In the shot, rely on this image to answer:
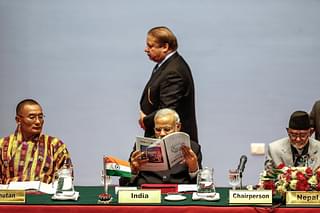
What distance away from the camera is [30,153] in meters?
3.72

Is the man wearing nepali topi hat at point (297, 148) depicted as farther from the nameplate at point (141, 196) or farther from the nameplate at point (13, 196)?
the nameplate at point (13, 196)

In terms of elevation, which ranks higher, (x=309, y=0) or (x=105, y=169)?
(x=309, y=0)

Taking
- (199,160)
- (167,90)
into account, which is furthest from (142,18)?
(199,160)

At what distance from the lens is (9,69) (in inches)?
221

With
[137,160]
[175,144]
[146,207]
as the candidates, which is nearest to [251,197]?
[146,207]

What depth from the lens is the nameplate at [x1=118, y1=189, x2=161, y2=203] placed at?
2934 mm

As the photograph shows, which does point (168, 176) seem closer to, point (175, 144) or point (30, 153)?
point (175, 144)

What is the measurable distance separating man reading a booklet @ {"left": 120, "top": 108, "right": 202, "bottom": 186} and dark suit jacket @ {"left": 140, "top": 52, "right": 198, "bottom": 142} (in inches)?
14.2

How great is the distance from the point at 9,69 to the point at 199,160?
2527 mm

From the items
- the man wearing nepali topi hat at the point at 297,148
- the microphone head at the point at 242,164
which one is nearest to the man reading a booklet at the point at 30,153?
the microphone head at the point at 242,164

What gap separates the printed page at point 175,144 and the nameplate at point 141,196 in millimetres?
487

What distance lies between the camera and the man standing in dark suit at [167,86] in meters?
4.07

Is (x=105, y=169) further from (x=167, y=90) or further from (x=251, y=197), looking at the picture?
(x=167, y=90)

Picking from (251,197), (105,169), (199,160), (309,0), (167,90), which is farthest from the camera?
(309,0)
